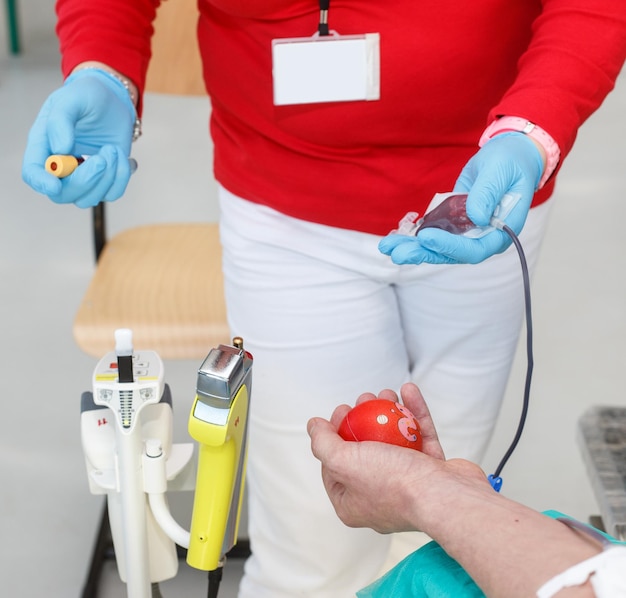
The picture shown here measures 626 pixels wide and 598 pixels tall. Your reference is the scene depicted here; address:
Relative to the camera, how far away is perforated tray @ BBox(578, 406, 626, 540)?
1109 millimetres

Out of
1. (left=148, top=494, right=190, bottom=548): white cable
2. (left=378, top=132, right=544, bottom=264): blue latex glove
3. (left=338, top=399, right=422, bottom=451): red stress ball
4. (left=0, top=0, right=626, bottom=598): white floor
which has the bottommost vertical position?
(left=0, top=0, right=626, bottom=598): white floor

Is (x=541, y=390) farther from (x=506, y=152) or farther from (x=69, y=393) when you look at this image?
(x=506, y=152)

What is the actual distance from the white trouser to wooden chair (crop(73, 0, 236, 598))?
1.13 feet

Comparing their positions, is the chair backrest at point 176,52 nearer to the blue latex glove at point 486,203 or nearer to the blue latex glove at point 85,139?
the blue latex glove at point 85,139

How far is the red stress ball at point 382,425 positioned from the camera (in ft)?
3.17

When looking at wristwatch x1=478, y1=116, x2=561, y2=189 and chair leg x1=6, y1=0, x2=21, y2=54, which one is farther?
chair leg x1=6, y1=0, x2=21, y2=54

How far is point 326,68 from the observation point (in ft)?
3.97

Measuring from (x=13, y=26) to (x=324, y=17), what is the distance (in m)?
4.17

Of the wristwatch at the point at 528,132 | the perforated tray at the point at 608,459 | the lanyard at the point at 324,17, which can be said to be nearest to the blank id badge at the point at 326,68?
the lanyard at the point at 324,17

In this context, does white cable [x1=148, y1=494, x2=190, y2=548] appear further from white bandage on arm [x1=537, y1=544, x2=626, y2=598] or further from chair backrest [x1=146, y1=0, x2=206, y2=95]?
chair backrest [x1=146, y1=0, x2=206, y2=95]

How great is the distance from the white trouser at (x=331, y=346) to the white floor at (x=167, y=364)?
7.5 inches

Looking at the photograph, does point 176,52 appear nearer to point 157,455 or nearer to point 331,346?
point 331,346

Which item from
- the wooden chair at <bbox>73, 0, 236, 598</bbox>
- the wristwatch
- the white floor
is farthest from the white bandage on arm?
the wooden chair at <bbox>73, 0, 236, 598</bbox>

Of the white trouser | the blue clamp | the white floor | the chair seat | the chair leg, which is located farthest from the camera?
the chair leg
